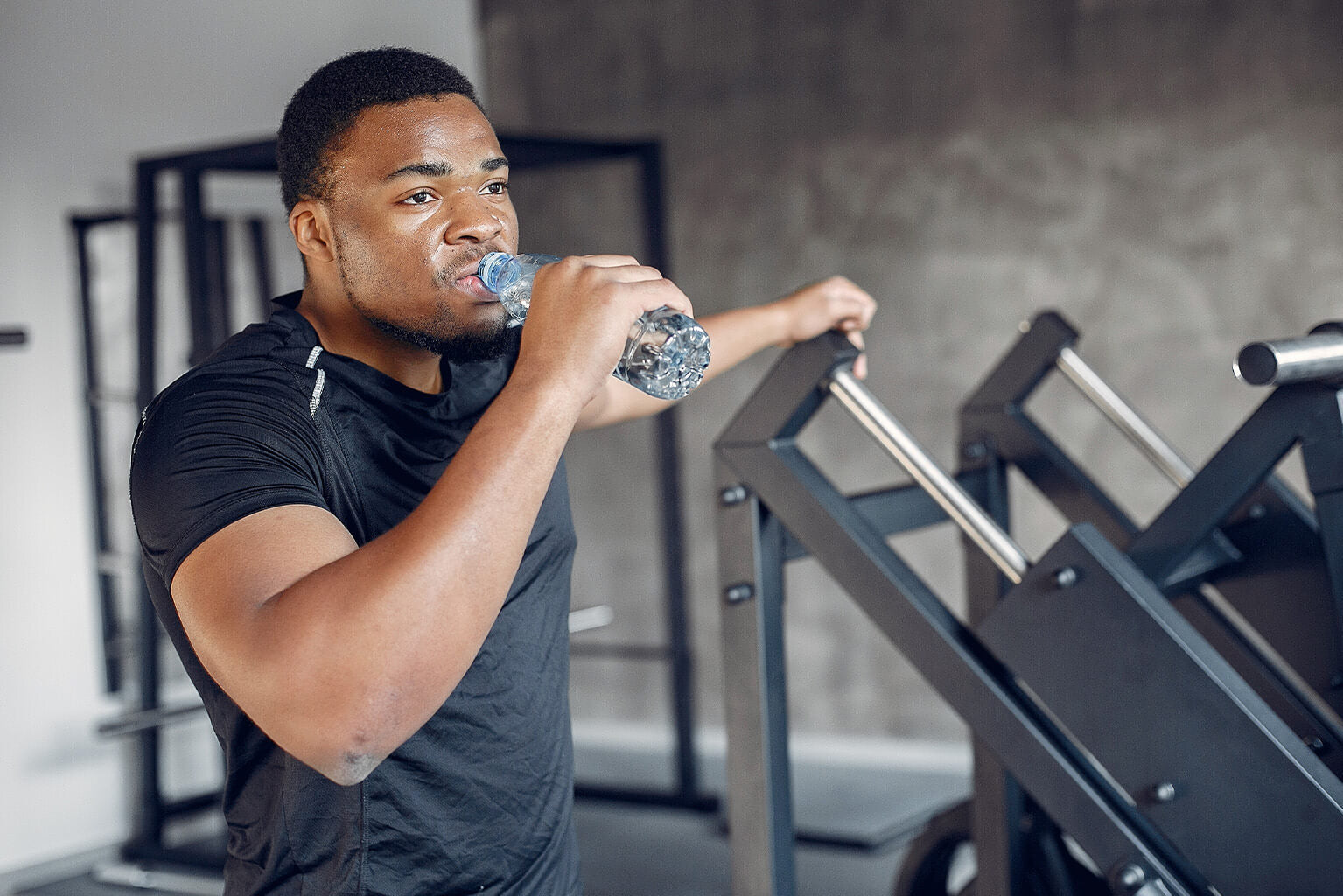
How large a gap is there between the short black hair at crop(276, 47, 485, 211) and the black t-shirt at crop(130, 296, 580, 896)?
0.14 m

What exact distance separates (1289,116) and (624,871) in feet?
8.70

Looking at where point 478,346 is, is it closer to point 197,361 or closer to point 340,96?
point 340,96

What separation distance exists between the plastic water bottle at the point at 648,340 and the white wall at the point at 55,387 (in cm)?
262

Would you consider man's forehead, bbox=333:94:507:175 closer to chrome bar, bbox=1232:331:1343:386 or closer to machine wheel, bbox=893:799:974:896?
chrome bar, bbox=1232:331:1343:386

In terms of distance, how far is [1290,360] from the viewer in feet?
4.11

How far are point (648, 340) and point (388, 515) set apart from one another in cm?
28

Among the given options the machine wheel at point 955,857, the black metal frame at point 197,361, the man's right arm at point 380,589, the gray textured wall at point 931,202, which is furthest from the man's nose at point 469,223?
the gray textured wall at point 931,202

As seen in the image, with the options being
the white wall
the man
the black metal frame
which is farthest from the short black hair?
the white wall

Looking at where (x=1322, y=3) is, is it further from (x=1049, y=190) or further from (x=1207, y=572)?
(x=1207, y=572)

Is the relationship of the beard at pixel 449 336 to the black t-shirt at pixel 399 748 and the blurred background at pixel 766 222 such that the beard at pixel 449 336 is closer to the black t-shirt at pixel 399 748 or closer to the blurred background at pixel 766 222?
the black t-shirt at pixel 399 748

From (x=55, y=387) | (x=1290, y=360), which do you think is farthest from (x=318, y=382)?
(x=55, y=387)

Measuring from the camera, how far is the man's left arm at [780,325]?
1632 millimetres

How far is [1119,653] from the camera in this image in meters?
1.29

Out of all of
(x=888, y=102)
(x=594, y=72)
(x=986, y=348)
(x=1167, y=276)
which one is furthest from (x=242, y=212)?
(x=1167, y=276)
